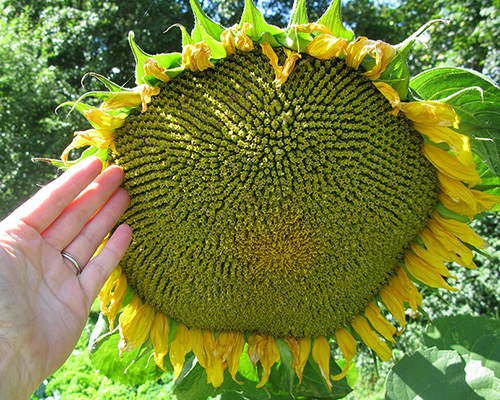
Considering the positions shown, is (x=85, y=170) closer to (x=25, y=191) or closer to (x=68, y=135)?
(x=68, y=135)

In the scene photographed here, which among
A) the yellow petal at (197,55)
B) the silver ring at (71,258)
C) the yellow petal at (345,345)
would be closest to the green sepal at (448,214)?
the yellow petal at (345,345)

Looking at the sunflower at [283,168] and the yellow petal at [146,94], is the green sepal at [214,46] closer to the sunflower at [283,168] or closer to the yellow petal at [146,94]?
the sunflower at [283,168]

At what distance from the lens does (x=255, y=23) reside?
4.26 feet

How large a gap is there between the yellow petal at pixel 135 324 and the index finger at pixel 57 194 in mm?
553

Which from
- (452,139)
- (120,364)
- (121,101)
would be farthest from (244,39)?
(120,364)

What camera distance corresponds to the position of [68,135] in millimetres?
9711

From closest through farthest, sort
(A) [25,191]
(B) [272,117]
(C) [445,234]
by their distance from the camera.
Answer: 1. (B) [272,117]
2. (C) [445,234]
3. (A) [25,191]

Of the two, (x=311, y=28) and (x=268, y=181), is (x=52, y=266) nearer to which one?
(x=268, y=181)

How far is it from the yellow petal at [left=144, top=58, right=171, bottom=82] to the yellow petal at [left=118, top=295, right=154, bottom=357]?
103 centimetres

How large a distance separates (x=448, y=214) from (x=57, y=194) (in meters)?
1.61

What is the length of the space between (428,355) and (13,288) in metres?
1.76

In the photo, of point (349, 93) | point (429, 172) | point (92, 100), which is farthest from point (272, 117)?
point (92, 100)

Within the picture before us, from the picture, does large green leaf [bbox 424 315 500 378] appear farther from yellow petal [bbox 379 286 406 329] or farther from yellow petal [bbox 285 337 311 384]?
yellow petal [bbox 285 337 311 384]

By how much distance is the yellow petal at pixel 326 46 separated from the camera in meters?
1.27
